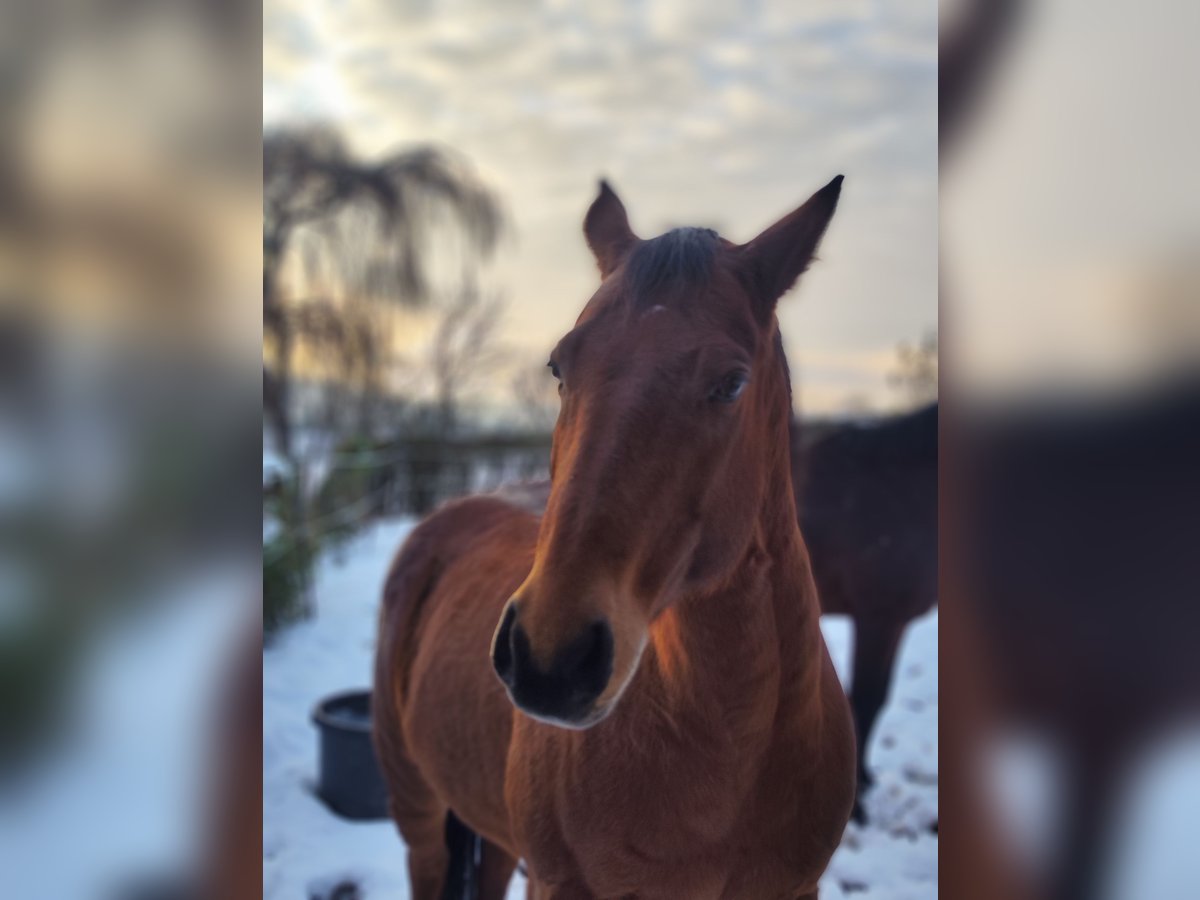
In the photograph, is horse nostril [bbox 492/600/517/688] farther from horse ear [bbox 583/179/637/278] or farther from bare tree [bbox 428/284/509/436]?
bare tree [bbox 428/284/509/436]

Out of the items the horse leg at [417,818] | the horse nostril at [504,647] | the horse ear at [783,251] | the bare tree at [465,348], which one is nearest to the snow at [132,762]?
the horse nostril at [504,647]

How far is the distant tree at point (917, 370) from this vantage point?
1.86 metres

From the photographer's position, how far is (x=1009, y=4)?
2.05ft

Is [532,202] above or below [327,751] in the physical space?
above

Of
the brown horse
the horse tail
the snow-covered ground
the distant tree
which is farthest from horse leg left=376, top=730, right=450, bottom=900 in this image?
the distant tree

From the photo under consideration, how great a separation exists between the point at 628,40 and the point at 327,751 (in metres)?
2.90

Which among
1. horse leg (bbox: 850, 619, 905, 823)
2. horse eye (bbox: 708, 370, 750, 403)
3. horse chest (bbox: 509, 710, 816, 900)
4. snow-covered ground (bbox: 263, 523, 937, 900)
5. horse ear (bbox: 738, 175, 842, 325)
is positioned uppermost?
horse ear (bbox: 738, 175, 842, 325)

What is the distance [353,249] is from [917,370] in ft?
13.8

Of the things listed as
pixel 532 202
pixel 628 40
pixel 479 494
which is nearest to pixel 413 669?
pixel 479 494

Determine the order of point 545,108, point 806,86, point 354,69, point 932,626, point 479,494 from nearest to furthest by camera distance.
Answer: point 806,86 → point 354,69 → point 545,108 → point 479,494 → point 932,626

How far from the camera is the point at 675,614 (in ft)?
3.78

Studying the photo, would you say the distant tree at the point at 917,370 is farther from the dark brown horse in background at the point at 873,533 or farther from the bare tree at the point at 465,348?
the bare tree at the point at 465,348

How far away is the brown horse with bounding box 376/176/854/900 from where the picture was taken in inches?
33.2

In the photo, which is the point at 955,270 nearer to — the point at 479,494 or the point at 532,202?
the point at 532,202
